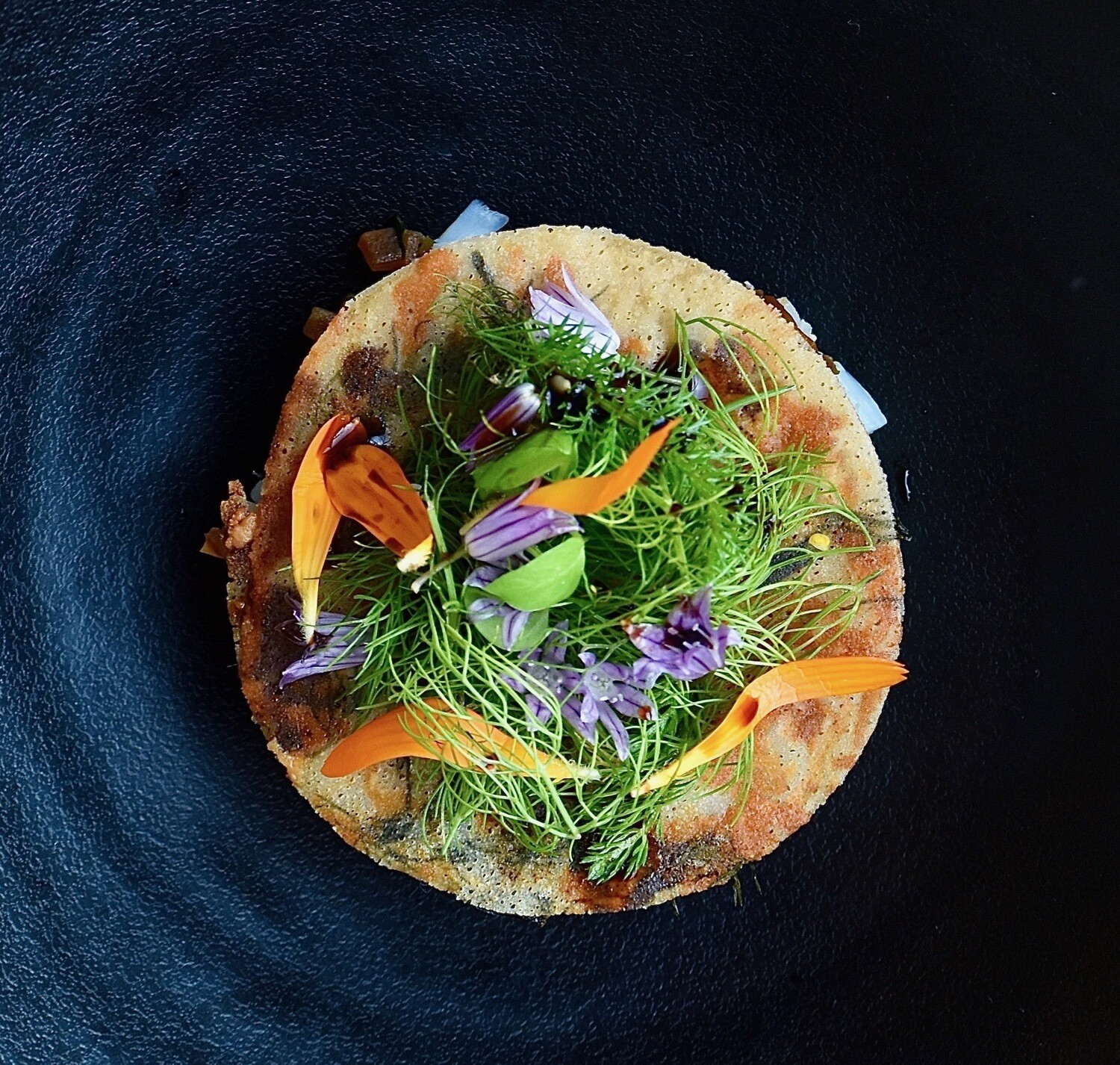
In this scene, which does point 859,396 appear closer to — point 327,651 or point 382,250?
point 382,250

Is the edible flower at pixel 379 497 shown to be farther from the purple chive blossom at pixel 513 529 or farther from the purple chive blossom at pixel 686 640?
the purple chive blossom at pixel 686 640

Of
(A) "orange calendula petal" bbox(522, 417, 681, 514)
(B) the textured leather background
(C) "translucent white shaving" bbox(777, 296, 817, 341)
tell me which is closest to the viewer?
(A) "orange calendula petal" bbox(522, 417, 681, 514)

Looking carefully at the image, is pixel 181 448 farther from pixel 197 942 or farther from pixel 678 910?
pixel 678 910

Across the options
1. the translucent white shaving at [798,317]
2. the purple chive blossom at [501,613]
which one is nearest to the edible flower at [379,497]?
the purple chive blossom at [501,613]

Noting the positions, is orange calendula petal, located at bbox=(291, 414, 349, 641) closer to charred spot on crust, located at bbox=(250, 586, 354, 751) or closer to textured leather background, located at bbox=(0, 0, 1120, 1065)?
charred spot on crust, located at bbox=(250, 586, 354, 751)

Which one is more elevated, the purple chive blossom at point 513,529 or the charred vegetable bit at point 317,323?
the charred vegetable bit at point 317,323

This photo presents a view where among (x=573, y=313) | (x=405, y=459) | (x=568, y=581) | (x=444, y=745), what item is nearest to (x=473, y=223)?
(x=573, y=313)

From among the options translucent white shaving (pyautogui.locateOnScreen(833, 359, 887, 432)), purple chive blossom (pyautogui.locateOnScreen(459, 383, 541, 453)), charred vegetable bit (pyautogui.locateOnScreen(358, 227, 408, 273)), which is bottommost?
A: translucent white shaving (pyautogui.locateOnScreen(833, 359, 887, 432))

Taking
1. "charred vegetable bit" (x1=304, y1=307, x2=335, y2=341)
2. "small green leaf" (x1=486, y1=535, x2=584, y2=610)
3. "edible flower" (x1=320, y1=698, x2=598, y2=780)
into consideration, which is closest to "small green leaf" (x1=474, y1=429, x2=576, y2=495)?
"small green leaf" (x1=486, y1=535, x2=584, y2=610)
